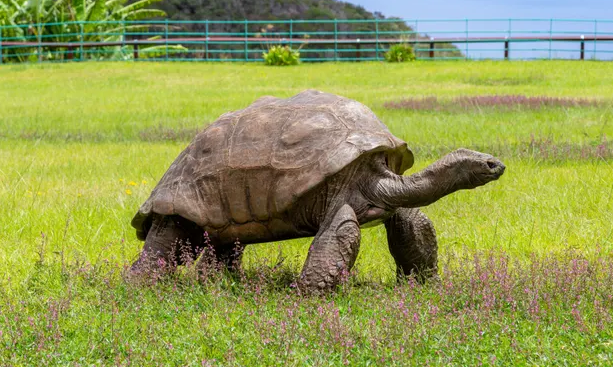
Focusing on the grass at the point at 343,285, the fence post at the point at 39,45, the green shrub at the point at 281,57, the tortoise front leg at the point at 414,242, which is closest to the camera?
the grass at the point at 343,285

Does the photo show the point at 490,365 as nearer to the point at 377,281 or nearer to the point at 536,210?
the point at 377,281

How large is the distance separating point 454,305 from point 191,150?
206 cm

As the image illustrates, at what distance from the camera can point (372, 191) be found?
5.30 metres

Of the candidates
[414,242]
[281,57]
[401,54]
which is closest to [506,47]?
[401,54]

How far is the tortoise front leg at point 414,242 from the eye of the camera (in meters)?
5.62

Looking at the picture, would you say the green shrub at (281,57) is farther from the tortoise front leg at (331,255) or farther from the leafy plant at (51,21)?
the tortoise front leg at (331,255)

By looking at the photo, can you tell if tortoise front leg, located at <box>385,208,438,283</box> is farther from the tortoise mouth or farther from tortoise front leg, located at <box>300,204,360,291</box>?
the tortoise mouth

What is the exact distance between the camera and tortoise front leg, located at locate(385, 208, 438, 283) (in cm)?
562

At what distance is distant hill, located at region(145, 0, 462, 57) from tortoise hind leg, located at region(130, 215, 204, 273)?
6061 centimetres

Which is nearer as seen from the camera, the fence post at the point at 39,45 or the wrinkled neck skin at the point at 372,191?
the wrinkled neck skin at the point at 372,191

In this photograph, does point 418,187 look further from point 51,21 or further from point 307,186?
point 51,21

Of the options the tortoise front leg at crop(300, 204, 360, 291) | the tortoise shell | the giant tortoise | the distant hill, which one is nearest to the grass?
the tortoise front leg at crop(300, 204, 360, 291)

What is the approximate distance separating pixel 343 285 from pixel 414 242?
0.79 metres

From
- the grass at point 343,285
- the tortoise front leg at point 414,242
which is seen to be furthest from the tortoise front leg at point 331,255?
the tortoise front leg at point 414,242
